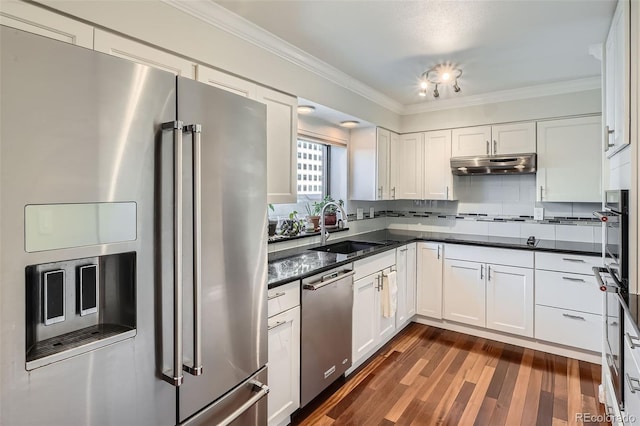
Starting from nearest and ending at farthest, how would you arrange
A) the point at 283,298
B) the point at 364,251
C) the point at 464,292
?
the point at 283,298 → the point at 364,251 → the point at 464,292

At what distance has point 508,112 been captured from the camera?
3551 mm

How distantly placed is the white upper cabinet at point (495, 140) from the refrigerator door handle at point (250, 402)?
3.19 metres

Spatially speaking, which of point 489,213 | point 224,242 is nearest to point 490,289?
point 489,213

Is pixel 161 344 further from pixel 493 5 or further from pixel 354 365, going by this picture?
pixel 493 5

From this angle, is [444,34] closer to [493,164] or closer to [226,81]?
[226,81]

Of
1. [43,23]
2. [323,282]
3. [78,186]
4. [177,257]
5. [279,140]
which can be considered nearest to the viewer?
[78,186]

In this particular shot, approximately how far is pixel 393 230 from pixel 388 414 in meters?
2.52

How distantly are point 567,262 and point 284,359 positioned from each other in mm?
2519

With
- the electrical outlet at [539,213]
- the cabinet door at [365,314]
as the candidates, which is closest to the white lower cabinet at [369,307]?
the cabinet door at [365,314]

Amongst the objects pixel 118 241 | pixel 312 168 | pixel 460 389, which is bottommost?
pixel 460 389

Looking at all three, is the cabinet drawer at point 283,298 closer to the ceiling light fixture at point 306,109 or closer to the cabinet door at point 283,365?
the cabinet door at point 283,365

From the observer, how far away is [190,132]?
121cm

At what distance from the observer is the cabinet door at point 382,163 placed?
374cm

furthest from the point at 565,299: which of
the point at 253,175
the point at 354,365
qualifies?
the point at 253,175
